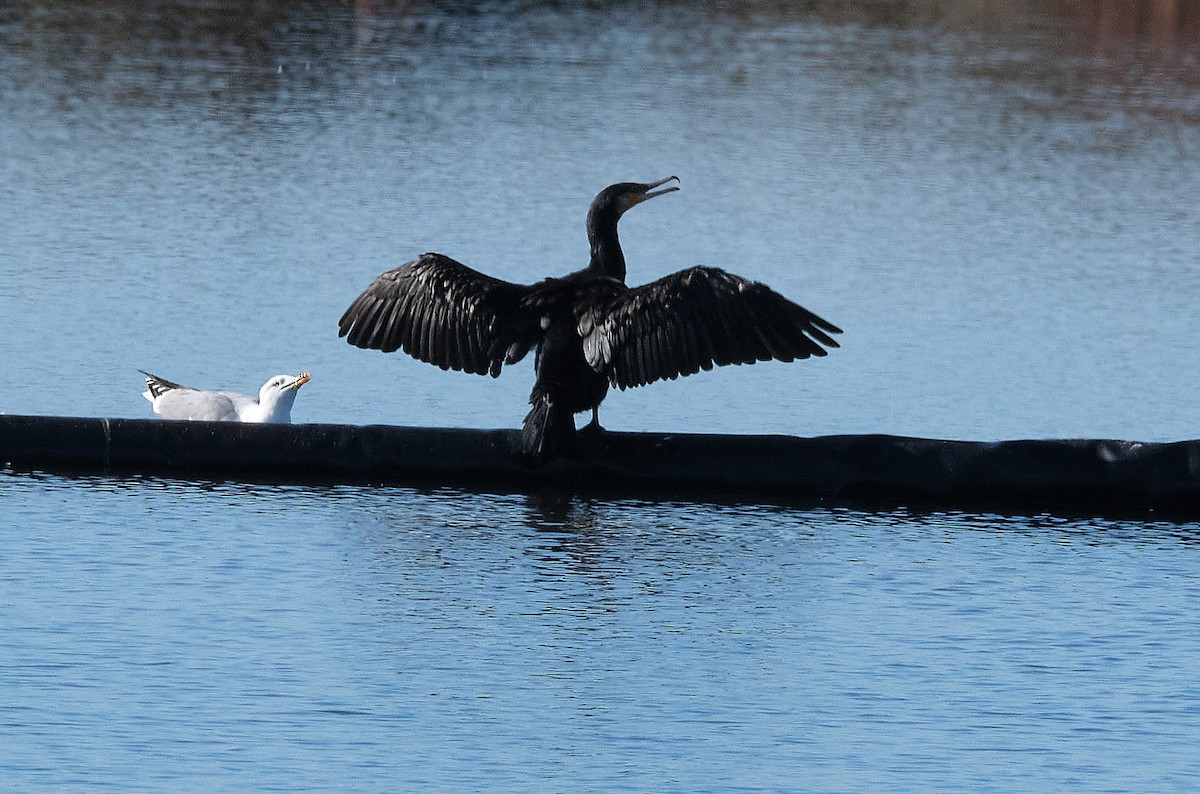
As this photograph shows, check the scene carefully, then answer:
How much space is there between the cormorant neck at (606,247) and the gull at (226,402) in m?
1.03

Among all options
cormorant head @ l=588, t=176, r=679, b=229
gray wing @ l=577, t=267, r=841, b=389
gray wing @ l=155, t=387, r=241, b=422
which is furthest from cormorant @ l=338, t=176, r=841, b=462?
gray wing @ l=155, t=387, r=241, b=422

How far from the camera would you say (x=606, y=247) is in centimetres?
794

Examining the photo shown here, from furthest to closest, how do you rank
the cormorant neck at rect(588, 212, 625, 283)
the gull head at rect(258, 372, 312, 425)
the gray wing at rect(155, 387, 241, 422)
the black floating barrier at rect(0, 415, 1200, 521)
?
the gray wing at rect(155, 387, 241, 422), the gull head at rect(258, 372, 312, 425), the cormorant neck at rect(588, 212, 625, 283), the black floating barrier at rect(0, 415, 1200, 521)

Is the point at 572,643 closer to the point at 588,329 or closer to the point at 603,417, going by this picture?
the point at 588,329

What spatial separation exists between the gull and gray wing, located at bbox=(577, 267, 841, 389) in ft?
3.84

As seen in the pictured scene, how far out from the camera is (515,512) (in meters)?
7.45

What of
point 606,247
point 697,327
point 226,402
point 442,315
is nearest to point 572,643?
point 697,327

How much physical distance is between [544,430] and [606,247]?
792 millimetres

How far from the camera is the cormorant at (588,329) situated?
7.40 metres

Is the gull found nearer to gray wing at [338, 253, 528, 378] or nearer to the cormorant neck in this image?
gray wing at [338, 253, 528, 378]

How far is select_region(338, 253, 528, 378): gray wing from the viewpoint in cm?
768

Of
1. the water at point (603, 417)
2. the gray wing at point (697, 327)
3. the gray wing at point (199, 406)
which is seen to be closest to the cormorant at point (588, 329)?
the gray wing at point (697, 327)

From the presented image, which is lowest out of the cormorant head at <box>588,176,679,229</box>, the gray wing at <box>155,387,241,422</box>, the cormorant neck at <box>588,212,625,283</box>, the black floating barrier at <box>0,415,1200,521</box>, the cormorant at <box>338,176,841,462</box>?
the black floating barrier at <box>0,415,1200,521</box>

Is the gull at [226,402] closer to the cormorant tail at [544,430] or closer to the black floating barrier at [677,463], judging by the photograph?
the black floating barrier at [677,463]
